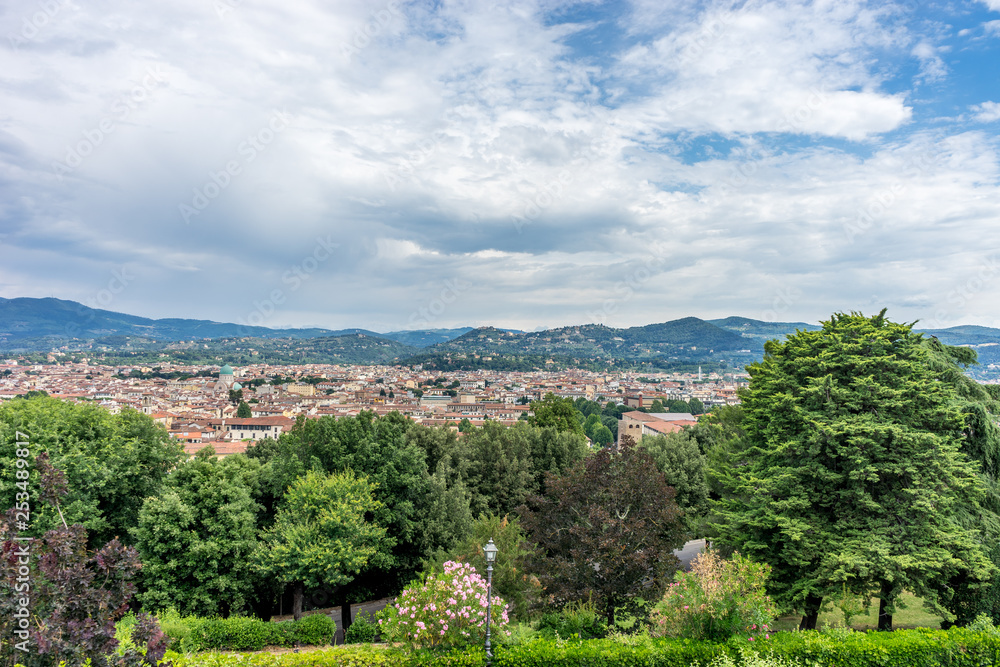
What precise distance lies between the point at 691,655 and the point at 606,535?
10.3 ft

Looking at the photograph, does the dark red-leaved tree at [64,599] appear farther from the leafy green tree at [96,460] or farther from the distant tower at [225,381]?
the distant tower at [225,381]

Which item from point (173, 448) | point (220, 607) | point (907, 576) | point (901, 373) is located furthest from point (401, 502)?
point (901, 373)

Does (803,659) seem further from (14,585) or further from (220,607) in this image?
(220,607)

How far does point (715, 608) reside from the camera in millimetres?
10125

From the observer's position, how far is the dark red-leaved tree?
589cm

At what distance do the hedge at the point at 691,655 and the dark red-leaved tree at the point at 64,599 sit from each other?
156 inches

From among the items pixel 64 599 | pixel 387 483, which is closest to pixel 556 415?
pixel 387 483

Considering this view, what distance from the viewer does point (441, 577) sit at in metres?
10.2

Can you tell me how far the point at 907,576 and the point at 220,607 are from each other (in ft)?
63.3

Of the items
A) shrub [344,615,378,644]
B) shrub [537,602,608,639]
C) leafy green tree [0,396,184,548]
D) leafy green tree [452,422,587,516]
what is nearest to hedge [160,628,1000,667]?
shrub [537,602,608,639]

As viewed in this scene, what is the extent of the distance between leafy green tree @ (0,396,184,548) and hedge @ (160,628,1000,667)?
1056cm

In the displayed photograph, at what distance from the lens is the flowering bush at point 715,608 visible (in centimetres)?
1012

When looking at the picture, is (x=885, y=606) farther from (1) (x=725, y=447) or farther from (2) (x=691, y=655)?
(1) (x=725, y=447)

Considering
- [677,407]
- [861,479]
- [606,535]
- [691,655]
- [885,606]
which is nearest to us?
[691,655]
